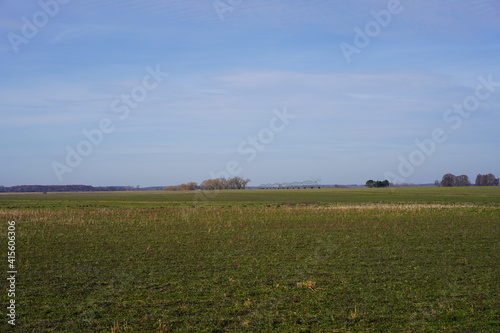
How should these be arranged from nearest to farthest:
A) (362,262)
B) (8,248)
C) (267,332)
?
(267,332) → (362,262) → (8,248)

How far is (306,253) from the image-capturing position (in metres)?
16.8

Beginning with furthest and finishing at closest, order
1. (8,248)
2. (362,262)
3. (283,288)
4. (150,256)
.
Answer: (8,248) < (150,256) < (362,262) < (283,288)

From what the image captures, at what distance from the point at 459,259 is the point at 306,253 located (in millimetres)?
5375

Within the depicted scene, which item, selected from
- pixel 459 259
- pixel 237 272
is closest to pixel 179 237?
pixel 237 272

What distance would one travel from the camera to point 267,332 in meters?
8.24

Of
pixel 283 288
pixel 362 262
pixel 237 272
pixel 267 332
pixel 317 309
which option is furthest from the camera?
pixel 362 262

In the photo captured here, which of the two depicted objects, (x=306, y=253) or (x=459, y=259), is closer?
(x=459, y=259)

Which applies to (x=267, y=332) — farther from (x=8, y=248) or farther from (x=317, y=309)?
(x=8, y=248)

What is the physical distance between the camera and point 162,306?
9.84 m

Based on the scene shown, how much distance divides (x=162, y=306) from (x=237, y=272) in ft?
12.6

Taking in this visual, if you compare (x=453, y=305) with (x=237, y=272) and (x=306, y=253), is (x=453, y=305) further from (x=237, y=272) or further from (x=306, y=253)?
(x=306, y=253)

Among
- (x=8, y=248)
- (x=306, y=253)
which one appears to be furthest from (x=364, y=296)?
(x=8, y=248)

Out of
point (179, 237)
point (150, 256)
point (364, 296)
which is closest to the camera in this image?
point (364, 296)

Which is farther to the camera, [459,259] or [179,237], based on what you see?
[179,237]
